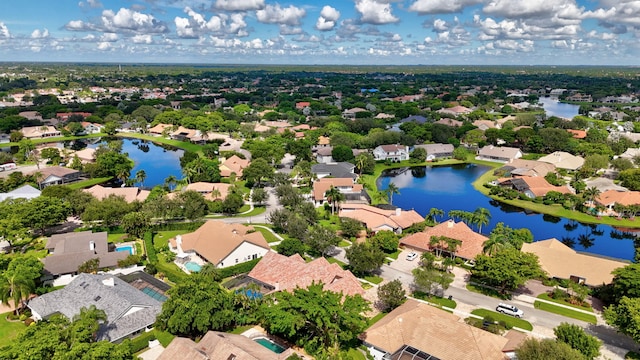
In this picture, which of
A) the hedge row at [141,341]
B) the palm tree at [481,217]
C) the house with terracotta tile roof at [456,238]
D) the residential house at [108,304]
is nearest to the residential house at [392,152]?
the palm tree at [481,217]

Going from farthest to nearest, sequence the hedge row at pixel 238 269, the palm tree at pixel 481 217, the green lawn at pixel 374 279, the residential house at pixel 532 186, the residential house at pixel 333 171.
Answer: the residential house at pixel 333 171, the residential house at pixel 532 186, the palm tree at pixel 481 217, the hedge row at pixel 238 269, the green lawn at pixel 374 279

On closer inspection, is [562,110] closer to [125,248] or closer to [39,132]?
[125,248]

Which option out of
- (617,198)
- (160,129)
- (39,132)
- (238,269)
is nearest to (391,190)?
(238,269)

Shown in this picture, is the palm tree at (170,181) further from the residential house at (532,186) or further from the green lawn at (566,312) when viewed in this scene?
the residential house at (532,186)

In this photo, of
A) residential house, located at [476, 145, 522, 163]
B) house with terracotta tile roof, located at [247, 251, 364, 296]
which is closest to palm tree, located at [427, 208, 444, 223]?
house with terracotta tile roof, located at [247, 251, 364, 296]

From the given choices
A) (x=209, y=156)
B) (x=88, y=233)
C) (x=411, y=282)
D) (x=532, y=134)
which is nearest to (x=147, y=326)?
(x=88, y=233)

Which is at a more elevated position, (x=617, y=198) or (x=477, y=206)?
(x=617, y=198)

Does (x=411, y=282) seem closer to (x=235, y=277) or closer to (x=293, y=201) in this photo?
(x=235, y=277)
